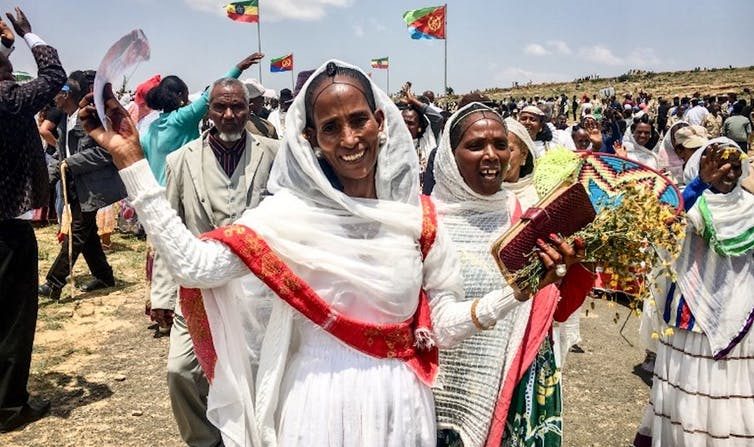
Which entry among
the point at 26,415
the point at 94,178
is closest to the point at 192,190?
the point at 26,415

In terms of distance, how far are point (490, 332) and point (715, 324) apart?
73.1 inches

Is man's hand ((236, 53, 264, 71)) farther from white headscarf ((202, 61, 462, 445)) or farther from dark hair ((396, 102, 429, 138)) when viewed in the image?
white headscarf ((202, 61, 462, 445))

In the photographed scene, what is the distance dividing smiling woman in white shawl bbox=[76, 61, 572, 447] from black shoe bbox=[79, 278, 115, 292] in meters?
6.31

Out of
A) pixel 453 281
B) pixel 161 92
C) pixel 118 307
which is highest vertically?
pixel 161 92

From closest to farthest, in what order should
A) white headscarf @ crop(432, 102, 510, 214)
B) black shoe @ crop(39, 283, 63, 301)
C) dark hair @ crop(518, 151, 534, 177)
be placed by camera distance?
white headscarf @ crop(432, 102, 510, 214), dark hair @ crop(518, 151, 534, 177), black shoe @ crop(39, 283, 63, 301)

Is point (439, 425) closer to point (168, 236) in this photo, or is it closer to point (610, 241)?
point (610, 241)

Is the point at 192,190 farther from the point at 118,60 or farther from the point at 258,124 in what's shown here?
the point at 258,124

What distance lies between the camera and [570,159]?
10.7ft

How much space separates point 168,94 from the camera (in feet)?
14.8

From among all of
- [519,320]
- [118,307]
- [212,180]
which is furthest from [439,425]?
[118,307]

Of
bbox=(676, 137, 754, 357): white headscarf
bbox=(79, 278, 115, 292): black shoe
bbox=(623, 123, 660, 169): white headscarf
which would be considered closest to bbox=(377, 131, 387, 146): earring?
bbox=(676, 137, 754, 357): white headscarf

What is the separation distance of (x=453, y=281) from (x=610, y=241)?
528 mm

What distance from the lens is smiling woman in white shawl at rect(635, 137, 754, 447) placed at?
3.51 meters

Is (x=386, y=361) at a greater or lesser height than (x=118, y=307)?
greater
